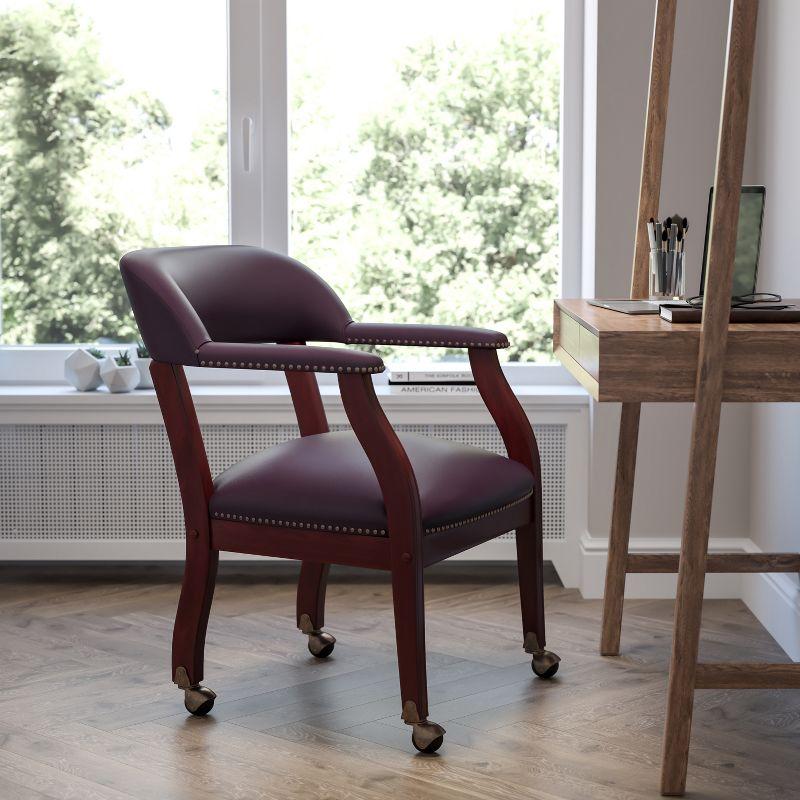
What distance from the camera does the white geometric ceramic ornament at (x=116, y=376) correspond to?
3180 millimetres

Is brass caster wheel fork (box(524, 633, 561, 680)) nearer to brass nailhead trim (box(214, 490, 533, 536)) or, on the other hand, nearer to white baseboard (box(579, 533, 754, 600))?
brass nailhead trim (box(214, 490, 533, 536))

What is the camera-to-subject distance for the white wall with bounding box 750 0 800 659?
2.61m

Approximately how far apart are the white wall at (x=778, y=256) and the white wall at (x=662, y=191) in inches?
3.5

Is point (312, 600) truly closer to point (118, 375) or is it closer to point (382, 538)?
point (382, 538)

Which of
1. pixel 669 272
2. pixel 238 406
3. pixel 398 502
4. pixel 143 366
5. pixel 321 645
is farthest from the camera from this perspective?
pixel 143 366

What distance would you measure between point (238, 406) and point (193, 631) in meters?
0.98

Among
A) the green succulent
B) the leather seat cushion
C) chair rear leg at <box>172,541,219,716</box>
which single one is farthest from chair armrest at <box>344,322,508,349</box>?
the green succulent

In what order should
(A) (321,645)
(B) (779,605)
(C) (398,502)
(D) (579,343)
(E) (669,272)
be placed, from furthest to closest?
(B) (779,605)
(A) (321,645)
(E) (669,272)
(D) (579,343)
(C) (398,502)

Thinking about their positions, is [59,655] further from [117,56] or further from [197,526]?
[117,56]

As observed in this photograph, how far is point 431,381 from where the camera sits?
3.15 m

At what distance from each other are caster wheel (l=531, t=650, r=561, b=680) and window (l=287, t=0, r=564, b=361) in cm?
118

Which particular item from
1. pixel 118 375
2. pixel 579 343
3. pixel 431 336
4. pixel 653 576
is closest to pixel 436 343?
pixel 431 336

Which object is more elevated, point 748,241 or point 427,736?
point 748,241

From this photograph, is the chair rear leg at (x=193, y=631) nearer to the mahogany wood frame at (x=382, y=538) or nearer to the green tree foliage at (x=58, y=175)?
the mahogany wood frame at (x=382, y=538)
